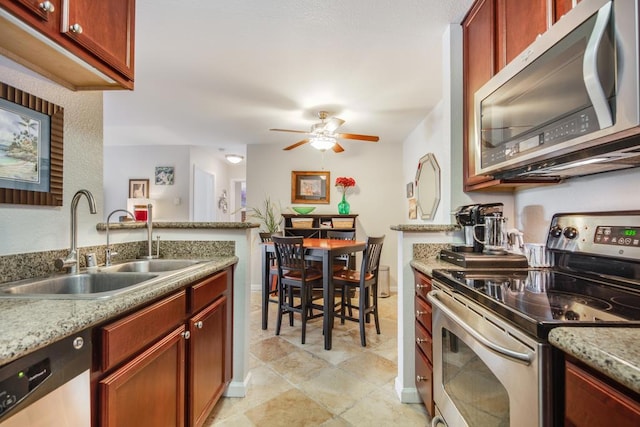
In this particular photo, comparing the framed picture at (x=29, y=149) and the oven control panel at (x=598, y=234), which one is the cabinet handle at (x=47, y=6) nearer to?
the framed picture at (x=29, y=149)

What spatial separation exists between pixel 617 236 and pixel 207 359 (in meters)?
1.87

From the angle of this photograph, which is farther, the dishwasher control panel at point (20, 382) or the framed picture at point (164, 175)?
the framed picture at point (164, 175)

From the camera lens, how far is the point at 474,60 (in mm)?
1741

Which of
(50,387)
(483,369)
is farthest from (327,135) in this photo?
(50,387)

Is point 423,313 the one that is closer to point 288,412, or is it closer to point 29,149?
point 288,412

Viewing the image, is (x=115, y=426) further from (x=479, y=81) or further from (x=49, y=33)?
(x=479, y=81)

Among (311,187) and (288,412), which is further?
(311,187)

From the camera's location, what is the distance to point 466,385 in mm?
1135

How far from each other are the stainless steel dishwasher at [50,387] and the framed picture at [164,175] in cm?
463

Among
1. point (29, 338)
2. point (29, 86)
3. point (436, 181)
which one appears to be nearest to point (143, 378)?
point (29, 338)

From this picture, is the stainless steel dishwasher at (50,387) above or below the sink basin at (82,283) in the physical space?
below

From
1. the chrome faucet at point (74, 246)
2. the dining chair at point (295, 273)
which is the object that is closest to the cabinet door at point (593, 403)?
the chrome faucet at point (74, 246)

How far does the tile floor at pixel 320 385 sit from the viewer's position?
166 centimetres

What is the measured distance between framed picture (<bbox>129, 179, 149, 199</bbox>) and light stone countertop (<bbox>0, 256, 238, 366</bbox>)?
14.6 feet
